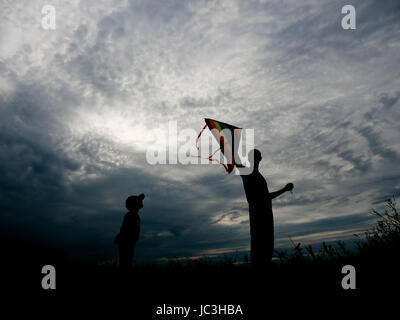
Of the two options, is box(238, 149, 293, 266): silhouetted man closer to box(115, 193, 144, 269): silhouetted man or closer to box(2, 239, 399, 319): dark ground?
box(2, 239, 399, 319): dark ground

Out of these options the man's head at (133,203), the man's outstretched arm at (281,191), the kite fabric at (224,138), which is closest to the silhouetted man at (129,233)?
the man's head at (133,203)

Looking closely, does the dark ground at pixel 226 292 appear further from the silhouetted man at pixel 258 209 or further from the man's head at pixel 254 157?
the man's head at pixel 254 157

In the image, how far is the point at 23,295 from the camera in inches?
219

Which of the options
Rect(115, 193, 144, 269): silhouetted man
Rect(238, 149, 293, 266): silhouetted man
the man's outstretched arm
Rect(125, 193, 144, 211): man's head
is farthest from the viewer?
Rect(125, 193, 144, 211): man's head

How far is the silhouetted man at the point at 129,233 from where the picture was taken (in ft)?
21.8

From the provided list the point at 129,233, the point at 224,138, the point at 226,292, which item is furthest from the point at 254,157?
the point at 129,233

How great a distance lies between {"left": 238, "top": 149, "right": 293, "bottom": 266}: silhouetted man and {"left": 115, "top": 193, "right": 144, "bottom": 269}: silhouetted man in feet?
10.7

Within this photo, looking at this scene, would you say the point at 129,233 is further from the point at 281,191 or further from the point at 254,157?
the point at 281,191

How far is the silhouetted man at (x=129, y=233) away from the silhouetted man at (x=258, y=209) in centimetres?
325

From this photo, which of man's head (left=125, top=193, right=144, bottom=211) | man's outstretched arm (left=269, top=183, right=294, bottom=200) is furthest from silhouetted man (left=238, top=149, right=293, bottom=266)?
man's head (left=125, top=193, right=144, bottom=211)

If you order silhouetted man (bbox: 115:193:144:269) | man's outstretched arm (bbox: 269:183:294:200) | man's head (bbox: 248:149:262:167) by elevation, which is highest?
man's head (bbox: 248:149:262:167)

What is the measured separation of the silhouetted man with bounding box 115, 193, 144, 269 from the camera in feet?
21.8

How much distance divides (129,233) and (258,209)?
360 centimetres
